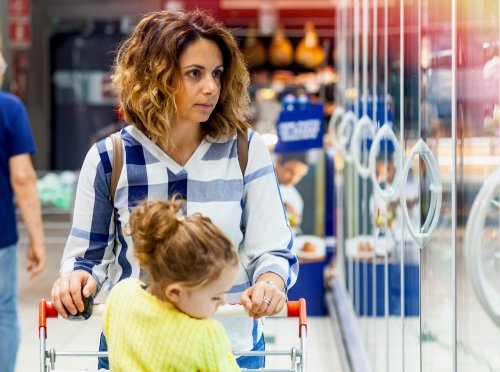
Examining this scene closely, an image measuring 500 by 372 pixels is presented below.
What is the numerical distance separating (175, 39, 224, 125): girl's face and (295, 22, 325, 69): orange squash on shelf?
12698mm

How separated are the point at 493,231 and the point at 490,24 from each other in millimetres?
479

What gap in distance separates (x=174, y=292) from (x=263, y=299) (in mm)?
349

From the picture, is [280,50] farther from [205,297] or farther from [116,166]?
[205,297]

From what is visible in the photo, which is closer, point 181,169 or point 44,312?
point 44,312

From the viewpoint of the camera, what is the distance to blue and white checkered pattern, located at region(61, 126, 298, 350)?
259 centimetres

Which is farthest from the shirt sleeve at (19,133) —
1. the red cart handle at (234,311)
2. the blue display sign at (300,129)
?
the blue display sign at (300,129)

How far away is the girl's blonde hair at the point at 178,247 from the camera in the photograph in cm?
200

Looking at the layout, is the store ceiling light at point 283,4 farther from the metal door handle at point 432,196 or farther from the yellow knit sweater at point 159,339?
the yellow knit sweater at point 159,339

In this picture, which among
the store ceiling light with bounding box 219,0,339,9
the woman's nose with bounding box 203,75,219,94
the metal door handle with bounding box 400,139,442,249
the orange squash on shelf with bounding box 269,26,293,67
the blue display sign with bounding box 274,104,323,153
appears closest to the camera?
the woman's nose with bounding box 203,75,219,94

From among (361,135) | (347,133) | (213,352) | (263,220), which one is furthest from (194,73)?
(347,133)

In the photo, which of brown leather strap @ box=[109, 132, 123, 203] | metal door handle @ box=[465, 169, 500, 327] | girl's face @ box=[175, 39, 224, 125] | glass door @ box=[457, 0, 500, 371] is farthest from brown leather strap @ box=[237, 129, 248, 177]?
metal door handle @ box=[465, 169, 500, 327]

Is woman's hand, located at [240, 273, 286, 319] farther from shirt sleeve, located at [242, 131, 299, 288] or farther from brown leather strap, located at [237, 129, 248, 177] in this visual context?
brown leather strap, located at [237, 129, 248, 177]

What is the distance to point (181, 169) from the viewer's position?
8.52 ft

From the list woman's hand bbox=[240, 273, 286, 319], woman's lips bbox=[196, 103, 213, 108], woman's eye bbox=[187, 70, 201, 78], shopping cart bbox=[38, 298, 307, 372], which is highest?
woman's eye bbox=[187, 70, 201, 78]
